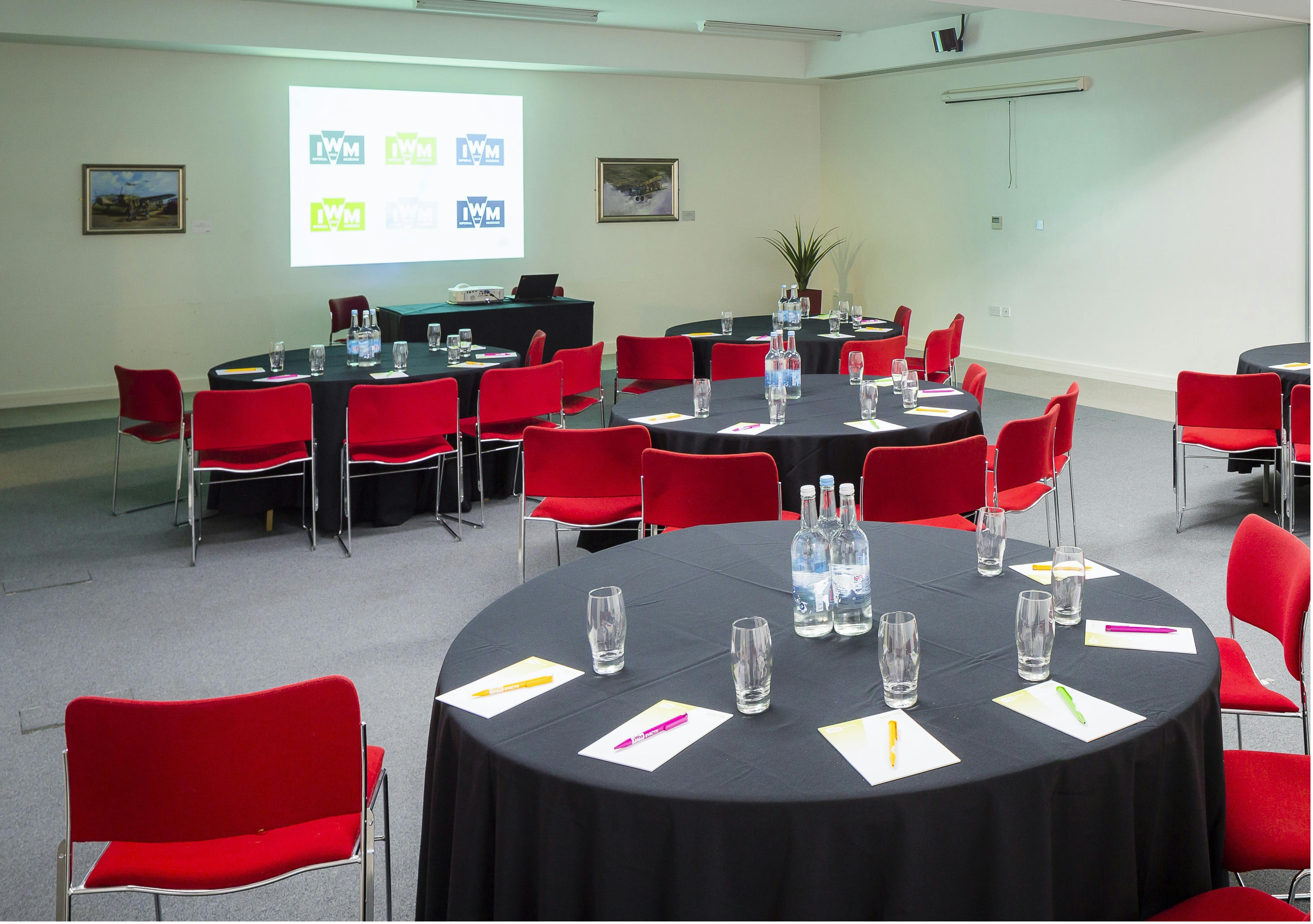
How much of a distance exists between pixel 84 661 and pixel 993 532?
130 inches

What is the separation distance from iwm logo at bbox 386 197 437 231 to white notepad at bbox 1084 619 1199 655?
9450 mm

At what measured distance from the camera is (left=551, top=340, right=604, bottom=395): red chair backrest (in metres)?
6.36

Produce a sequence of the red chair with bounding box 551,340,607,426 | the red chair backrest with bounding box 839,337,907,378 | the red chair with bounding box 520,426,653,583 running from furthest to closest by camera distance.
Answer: the red chair backrest with bounding box 839,337,907,378 → the red chair with bounding box 551,340,607,426 → the red chair with bounding box 520,426,653,583

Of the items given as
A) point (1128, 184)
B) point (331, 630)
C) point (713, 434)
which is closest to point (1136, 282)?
point (1128, 184)

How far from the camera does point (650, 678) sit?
2.00m

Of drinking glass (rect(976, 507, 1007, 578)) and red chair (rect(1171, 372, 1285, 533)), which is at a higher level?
red chair (rect(1171, 372, 1285, 533))

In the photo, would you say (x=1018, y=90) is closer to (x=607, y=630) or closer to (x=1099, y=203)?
(x=1099, y=203)

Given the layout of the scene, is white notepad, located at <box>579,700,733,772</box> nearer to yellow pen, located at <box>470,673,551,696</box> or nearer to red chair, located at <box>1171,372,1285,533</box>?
yellow pen, located at <box>470,673,551,696</box>

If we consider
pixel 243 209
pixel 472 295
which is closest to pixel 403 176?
→ pixel 243 209

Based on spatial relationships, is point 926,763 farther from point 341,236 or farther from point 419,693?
point 341,236

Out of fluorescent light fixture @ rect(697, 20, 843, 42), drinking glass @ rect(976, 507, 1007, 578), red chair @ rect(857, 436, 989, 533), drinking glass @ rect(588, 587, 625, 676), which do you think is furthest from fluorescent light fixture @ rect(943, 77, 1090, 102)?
drinking glass @ rect(588, 587, 625, 676)

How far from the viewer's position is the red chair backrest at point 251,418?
4988mm

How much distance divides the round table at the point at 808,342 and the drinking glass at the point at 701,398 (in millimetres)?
2231

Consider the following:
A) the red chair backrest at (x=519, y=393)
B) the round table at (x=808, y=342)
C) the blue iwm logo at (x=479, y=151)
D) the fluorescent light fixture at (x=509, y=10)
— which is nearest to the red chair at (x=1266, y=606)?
the red chair backrest at (x=519, y=393)
